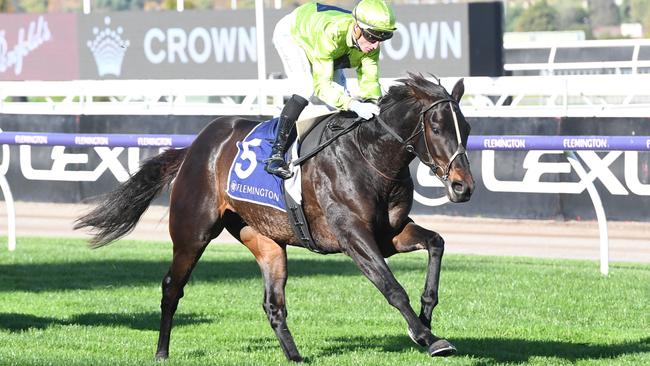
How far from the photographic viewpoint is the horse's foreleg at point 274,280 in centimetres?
725

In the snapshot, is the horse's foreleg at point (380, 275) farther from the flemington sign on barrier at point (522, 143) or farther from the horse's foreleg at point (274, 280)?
the flemington sign on barrier at point (522, 143)

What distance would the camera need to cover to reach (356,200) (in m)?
6.73

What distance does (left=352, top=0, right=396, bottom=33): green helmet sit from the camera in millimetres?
6711

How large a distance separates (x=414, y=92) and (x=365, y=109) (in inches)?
10.9

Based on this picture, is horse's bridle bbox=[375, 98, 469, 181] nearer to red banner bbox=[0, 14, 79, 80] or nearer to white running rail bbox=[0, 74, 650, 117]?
white running rail bbox=[0, 74, 650, 117]

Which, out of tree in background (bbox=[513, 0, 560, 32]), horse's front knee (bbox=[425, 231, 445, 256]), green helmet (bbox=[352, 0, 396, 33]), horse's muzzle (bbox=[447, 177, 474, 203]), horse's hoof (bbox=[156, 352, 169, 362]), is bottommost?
horse's hoof (bbox=[156, 352, 169, 362])

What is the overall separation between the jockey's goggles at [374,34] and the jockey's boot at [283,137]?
62 cm

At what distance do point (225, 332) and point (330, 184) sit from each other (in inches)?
74.6

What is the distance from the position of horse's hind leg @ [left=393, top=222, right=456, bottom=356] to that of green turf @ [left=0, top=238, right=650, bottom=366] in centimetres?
A: 46

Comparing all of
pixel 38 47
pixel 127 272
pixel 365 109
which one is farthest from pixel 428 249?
pixel 38 47

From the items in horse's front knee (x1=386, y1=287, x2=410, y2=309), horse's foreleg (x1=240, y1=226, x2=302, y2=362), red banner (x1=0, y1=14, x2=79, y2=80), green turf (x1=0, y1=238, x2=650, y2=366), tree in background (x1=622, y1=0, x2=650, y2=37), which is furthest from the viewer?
tree in background (x1=622, y1=0, x2=650, y2=37)

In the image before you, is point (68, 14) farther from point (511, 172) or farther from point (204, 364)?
point (204, 364)

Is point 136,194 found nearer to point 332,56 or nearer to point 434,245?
→ point 332,56

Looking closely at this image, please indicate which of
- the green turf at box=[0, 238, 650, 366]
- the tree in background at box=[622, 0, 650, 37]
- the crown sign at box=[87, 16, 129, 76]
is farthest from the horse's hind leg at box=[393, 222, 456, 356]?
the tree in background at box=[622, 0, 650, 37]
